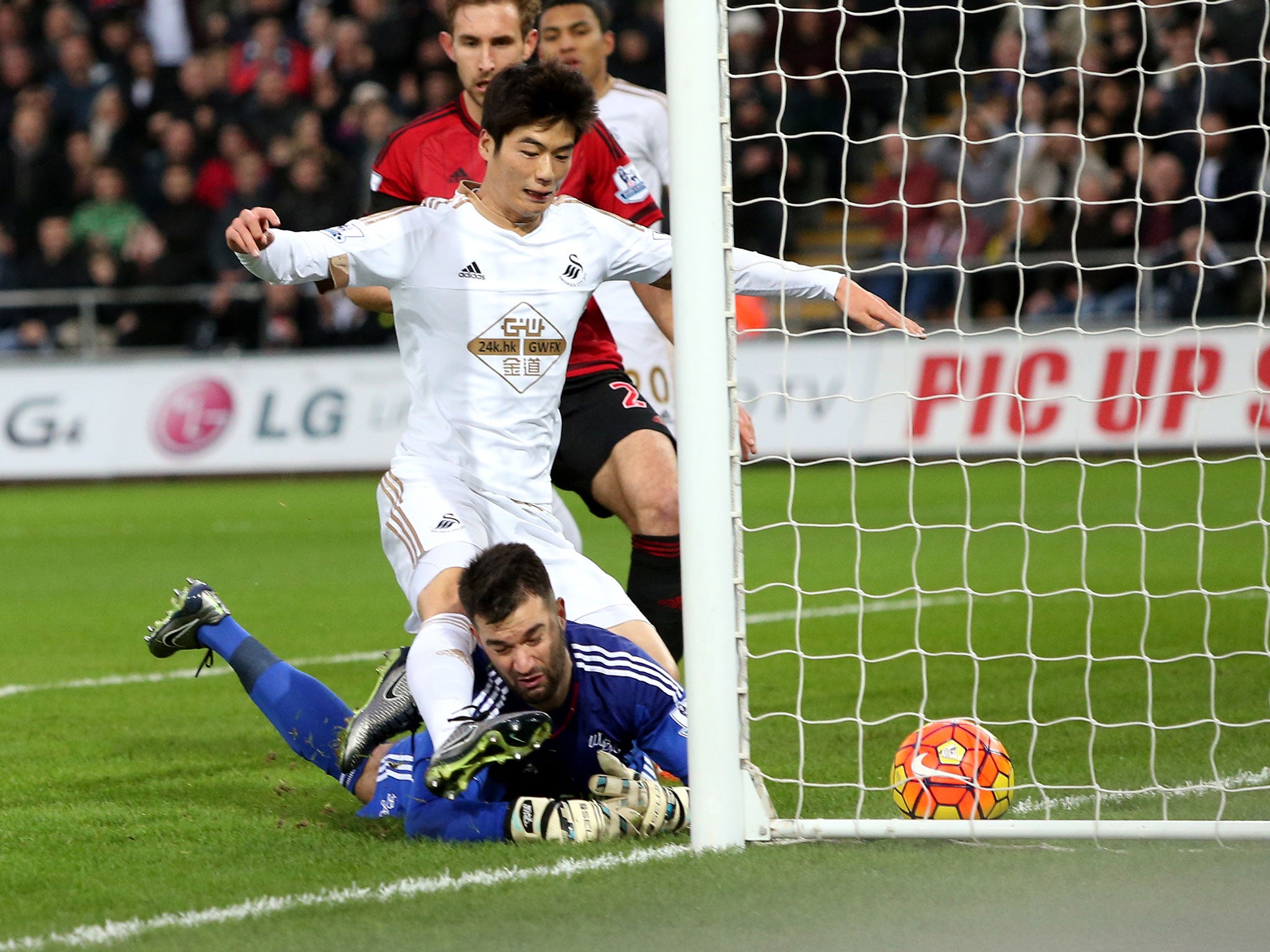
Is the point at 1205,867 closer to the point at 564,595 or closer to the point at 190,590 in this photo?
the point at 564,595

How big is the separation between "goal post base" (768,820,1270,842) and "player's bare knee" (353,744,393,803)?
1138 mm

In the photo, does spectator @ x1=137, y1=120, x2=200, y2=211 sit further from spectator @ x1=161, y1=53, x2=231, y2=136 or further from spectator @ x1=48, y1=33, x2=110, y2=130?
spectator @ x1=48, y1=33, x2=110, y2=130

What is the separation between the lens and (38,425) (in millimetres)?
14969

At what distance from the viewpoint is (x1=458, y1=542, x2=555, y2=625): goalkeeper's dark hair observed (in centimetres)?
394

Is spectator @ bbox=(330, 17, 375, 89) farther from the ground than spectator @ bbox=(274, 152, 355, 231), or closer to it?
farther from the ground

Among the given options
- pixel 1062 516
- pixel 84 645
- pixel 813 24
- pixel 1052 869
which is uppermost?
pixel 813 24

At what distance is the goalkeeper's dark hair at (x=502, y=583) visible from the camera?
3.94 metres

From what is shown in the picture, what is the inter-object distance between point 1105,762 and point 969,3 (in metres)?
10.1

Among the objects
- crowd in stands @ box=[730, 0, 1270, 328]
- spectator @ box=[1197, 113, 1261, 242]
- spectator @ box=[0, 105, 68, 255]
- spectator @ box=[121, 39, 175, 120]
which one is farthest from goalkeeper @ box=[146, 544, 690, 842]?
spectator @ box=[121, 39, 175, 120]

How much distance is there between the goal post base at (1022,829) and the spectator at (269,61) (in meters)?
14.7

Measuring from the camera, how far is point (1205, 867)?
3518 millimetres

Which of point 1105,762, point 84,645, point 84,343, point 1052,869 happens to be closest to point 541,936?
point 1052,869

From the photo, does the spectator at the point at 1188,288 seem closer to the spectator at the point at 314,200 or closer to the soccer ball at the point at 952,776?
the spectator at the point at 314,200

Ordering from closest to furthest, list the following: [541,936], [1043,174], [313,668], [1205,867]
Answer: [541,936], [1205,867], [313,668], [1043,174]
